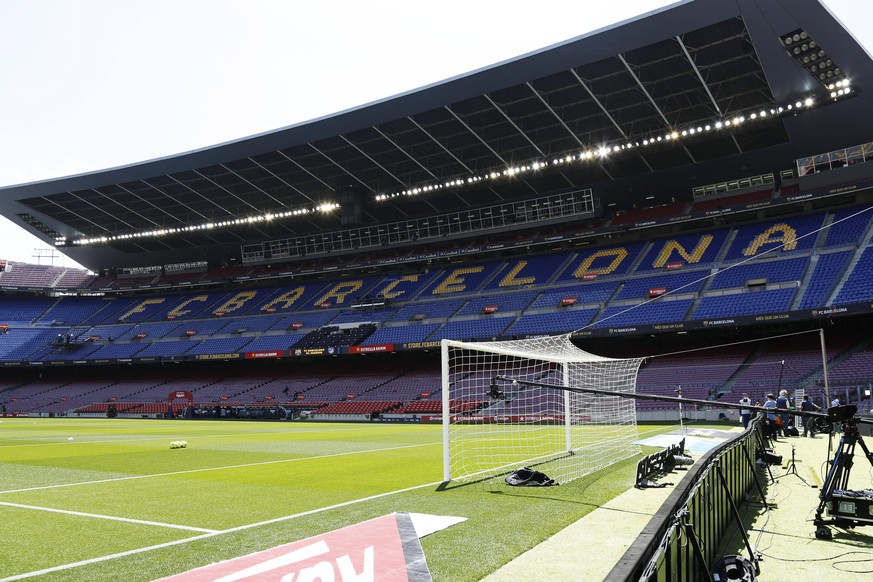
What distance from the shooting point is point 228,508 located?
7.89 meters

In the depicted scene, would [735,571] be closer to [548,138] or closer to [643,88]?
[643,88]

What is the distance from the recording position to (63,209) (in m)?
53.4

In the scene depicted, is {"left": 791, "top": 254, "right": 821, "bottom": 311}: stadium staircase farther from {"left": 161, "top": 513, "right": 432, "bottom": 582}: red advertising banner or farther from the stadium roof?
{"left": 161, "top": 513, "right": 432, "bottom": 582}: red advertising banner

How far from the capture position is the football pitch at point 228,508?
5.44 metres

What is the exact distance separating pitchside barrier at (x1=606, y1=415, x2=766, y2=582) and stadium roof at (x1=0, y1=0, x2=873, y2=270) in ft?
87.7

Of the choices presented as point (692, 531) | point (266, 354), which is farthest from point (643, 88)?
point (266, 354)

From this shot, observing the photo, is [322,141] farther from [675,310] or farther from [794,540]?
[794,540]

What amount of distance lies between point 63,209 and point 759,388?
5822 centimetres

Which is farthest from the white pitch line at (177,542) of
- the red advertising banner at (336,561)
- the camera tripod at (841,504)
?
the camera tripod at (841,504)

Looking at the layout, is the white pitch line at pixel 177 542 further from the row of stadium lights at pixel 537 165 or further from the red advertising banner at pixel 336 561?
the row of stadium lights at pixel 537 165

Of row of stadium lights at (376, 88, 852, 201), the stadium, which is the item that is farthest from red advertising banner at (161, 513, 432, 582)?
row of stadium lights at (376, 88, 852, 201)

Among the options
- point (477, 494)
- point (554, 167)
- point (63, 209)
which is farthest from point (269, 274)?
point (477, 494)

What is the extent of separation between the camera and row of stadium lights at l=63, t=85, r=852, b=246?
32.8 m

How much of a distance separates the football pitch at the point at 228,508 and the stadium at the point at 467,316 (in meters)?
0.07
